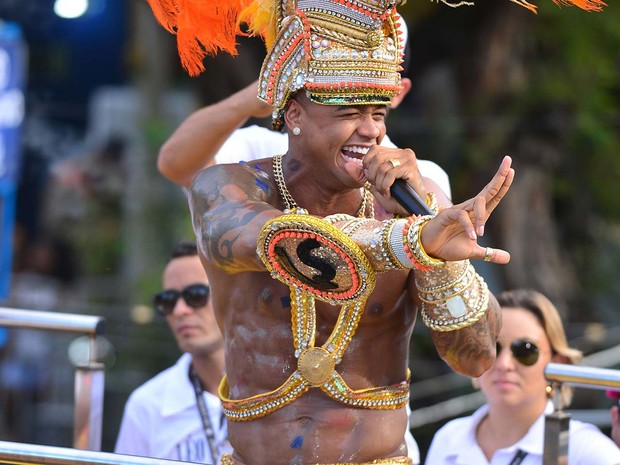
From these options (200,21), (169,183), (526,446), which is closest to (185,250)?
(526,446)

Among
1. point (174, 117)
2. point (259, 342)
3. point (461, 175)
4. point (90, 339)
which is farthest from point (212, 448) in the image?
point (174, 117)

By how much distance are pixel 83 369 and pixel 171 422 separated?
0.66 m

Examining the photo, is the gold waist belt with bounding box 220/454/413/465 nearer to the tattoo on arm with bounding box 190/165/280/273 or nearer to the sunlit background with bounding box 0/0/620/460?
the tattoo on arm with bounding box 190/165/280/273

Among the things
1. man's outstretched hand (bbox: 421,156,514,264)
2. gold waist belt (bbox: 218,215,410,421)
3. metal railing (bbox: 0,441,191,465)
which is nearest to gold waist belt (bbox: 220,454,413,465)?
gold waist belt (bbox: 218,215,410,421)

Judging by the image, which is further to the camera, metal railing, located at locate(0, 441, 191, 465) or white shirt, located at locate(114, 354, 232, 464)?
white shirt, located at locate(114, 354, 232, 464)

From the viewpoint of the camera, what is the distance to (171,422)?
4.81 m

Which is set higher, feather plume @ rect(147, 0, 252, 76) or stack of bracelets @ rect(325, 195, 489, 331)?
feather plume @ rect(147, 0, 252, 76)

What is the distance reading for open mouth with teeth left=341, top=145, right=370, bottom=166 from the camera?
118 inches

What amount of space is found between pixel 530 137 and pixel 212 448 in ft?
17.6

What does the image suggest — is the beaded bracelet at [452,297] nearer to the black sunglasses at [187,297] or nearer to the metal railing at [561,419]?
the metal railing at [561,419]

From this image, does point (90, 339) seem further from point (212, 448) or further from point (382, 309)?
point (382, 309)

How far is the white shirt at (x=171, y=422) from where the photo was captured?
4727 millimetres

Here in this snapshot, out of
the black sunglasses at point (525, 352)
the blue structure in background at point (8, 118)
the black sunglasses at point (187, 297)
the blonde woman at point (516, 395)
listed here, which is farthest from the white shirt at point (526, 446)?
the blue structure in background at point (8, 118)

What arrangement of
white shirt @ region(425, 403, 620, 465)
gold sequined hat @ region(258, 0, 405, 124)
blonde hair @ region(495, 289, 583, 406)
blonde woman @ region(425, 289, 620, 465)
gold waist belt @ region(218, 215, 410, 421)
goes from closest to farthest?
gold waist belt @ region(218, 215, 410, 421) → gold sequined hat @ region(258, 0, 405, 124) → white shirt @ region(425, 403, 620, 465) → blonde woman @ region(425, 289, 620, 465) → blonde hair @ region(495, 289, 583, 406)
